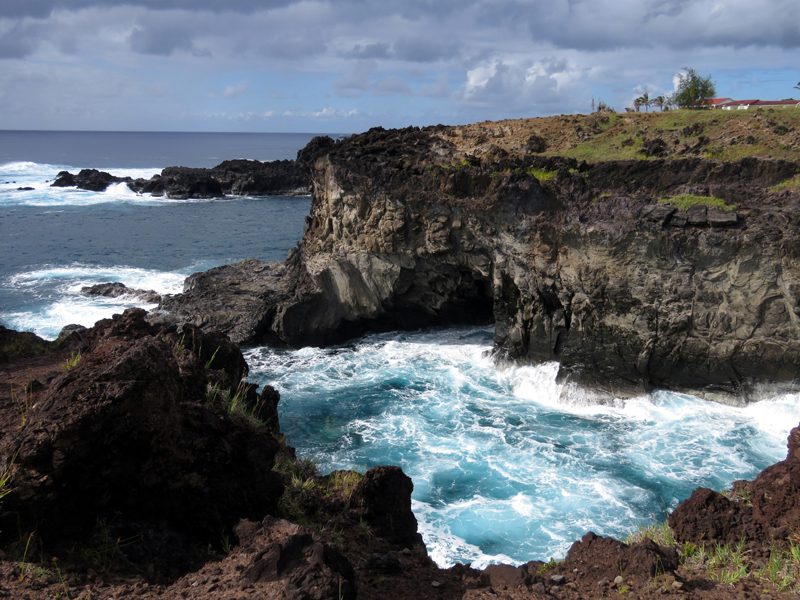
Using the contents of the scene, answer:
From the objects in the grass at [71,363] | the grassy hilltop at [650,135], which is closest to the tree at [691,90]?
the grassy hilltop at [650,135]

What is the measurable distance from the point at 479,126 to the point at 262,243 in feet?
73.9

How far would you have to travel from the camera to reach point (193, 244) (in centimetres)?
4212

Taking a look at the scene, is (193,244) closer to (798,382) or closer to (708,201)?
(708,201)

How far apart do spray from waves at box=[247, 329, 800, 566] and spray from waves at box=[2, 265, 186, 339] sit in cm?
1059

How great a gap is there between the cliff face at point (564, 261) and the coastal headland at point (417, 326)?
73 mm

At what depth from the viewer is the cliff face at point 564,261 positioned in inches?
639

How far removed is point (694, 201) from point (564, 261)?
13.8 feet

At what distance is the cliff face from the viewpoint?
16234mm

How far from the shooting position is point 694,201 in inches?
671

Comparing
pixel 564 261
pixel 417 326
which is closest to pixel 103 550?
pixel 564 261

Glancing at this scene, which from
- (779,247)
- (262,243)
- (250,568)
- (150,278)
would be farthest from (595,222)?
(262,243)

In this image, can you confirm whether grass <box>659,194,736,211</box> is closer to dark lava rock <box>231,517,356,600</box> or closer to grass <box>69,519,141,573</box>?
dark lava rock <box>231,517,356,600</box>

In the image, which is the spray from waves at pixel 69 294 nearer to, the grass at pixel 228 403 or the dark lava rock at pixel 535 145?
the dark lava rock at pixel 535 145

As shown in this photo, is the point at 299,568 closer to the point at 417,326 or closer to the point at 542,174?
the point at 542,174
